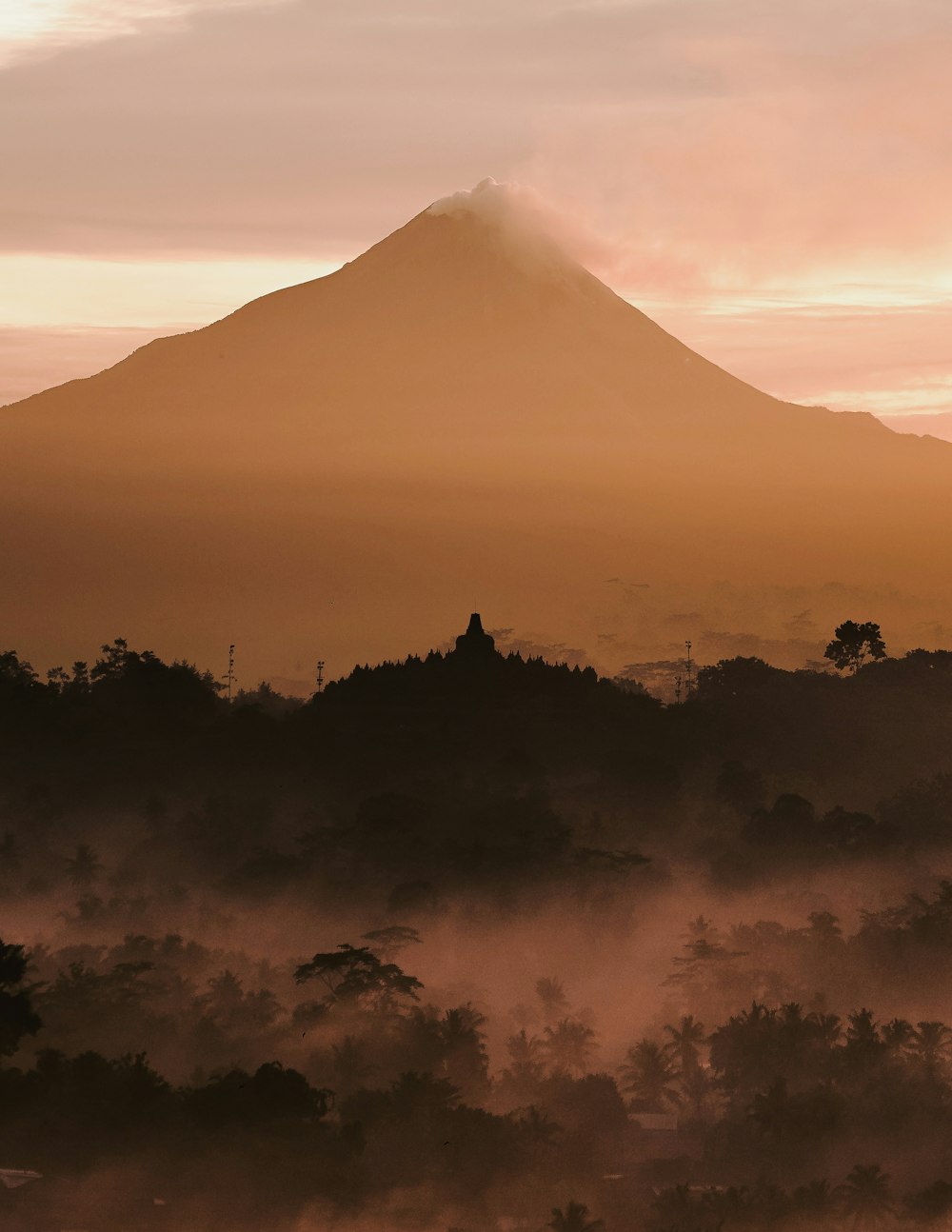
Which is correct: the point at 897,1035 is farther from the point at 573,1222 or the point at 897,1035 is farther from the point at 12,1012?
the point at 12,1012

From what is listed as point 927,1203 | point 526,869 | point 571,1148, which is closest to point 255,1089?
point 571,1148

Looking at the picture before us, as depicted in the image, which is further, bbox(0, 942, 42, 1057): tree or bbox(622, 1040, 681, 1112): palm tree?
bbox(622, 1040, 681, 1112): palm tree

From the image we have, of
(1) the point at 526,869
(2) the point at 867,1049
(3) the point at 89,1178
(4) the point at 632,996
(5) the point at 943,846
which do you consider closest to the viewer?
(3) the point at 89,1178

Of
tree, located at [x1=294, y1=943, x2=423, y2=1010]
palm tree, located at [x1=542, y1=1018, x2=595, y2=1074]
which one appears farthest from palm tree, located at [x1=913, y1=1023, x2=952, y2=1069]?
tree, located at [x1=294, y1=943, x2=423, y2=1010]

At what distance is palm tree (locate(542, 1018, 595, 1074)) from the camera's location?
100750mm

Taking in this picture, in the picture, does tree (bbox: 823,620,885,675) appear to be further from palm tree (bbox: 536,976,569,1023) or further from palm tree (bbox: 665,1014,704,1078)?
palm tree (bbox: 665,1014,704,1078)

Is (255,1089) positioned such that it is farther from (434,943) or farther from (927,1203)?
(434,943)

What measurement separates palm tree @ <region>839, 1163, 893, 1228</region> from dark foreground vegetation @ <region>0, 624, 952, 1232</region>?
0.17 metres

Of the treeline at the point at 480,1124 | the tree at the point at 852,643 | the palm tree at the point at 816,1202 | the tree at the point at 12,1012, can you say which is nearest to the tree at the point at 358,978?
the treeline at the point at 480,1124

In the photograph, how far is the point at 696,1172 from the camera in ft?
289

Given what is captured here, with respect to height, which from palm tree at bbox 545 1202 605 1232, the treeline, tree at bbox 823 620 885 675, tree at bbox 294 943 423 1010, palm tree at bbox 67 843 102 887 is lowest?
palm tree at bbox 545 1202 605 1232

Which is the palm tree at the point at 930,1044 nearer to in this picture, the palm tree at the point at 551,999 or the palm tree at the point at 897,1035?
the palm tree at the point at 897,1035

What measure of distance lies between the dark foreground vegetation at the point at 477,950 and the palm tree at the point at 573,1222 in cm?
48

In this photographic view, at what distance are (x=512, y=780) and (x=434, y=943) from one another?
18870 mm
